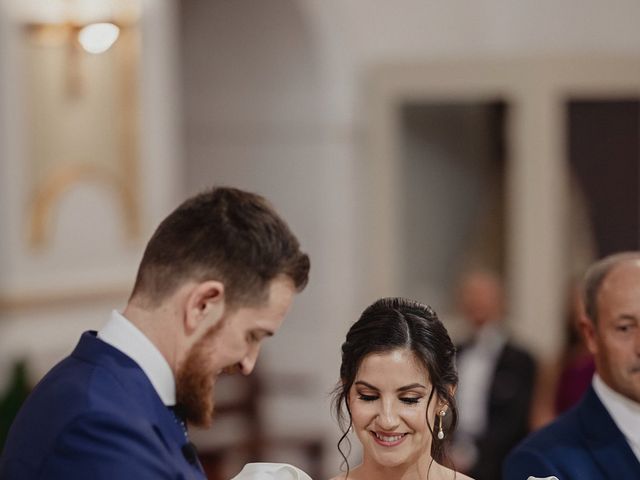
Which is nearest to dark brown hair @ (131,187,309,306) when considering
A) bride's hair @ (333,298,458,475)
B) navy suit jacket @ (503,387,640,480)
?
bride's hair @ (333,298,458,475)

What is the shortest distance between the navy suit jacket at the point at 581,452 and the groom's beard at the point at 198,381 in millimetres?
950

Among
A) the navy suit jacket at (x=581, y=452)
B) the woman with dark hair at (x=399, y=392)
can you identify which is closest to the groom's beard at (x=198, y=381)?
the woman with dark hair at (x=399, y=392)

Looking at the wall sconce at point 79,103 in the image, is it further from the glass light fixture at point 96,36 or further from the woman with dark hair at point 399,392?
the woman with dark hair at point 399,392

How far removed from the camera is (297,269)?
2826mm

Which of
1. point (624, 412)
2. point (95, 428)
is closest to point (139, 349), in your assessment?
point (95, 428)

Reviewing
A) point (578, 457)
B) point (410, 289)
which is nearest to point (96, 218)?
point (410, 289)

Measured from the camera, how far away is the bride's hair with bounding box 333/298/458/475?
2.88 metres

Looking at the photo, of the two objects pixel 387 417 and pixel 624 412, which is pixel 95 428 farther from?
pixel 624 412

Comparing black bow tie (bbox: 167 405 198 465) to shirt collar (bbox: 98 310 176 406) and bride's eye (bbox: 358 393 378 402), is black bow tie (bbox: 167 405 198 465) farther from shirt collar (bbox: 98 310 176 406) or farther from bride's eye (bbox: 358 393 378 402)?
bride's eye (bbox: 358 393 378 402)

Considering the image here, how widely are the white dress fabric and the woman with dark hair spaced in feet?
0.38

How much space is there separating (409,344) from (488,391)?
482cm

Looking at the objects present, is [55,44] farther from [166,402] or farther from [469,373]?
[166,402]

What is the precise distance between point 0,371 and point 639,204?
498 cm

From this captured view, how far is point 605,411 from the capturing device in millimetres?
3477
